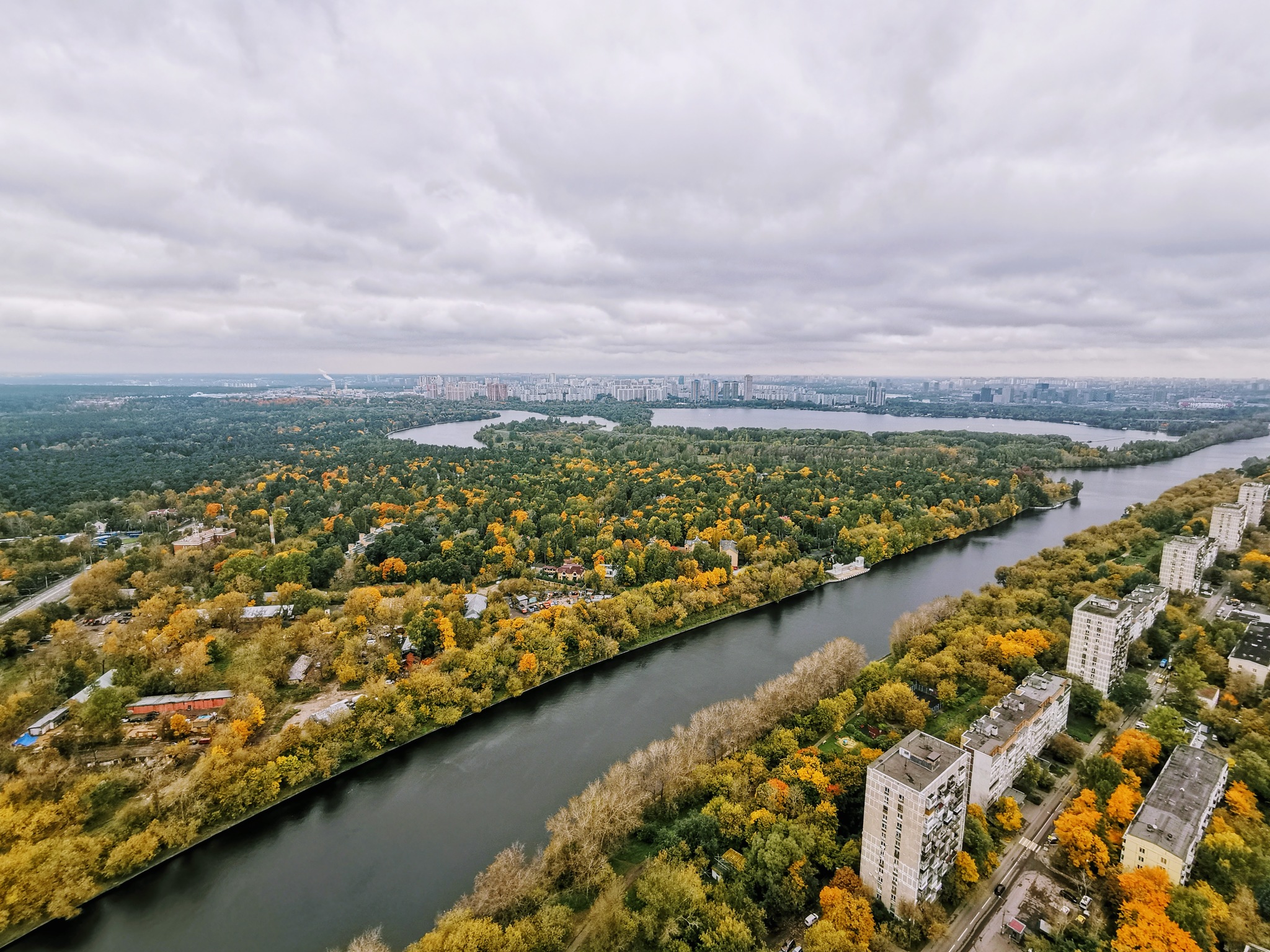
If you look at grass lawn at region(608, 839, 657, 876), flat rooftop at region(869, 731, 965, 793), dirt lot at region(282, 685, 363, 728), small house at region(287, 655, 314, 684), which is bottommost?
grass lawn at region(608, 839, 657, 876)

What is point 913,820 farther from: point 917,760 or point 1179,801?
point 1179,801

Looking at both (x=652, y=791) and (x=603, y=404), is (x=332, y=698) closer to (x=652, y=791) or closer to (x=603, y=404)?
(x=652, y=791)

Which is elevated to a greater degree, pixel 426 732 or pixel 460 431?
pixel 460 431

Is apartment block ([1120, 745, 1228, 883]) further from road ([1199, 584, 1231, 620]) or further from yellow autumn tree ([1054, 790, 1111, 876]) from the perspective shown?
road ([1199, 584, 1231, 620])

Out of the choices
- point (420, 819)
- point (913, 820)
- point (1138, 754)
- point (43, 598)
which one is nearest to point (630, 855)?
point (420, 819)

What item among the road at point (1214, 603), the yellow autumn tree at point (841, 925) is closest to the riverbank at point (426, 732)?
the yellow autumn tree at point (841, 925)

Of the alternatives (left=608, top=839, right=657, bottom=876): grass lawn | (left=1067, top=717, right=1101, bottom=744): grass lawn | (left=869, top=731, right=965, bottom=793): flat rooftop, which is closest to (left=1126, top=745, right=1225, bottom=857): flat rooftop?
(left=1067, top=717, right=1101, bottom=744): grass lawn
